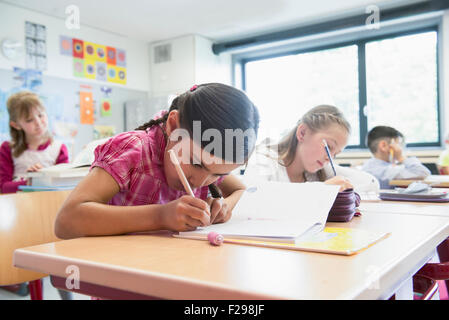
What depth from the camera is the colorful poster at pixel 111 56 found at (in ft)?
15.1

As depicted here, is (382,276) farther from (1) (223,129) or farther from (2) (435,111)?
(2) (435,111)

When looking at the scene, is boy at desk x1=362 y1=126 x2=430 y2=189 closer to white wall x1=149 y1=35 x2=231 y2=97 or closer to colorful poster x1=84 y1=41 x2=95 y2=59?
white wall x1=149 y1=35 x2=231 y2=97

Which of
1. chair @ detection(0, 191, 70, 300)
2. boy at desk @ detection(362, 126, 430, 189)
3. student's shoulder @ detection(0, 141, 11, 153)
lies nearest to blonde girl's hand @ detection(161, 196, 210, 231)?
chair @ detection(0, 191, 70, 300)

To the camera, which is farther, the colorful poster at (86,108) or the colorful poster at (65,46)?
the colorful poster at (86,108)

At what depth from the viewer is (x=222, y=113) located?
78cm

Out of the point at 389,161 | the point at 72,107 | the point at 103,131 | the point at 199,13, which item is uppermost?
the point at 199,13

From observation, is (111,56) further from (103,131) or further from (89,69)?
(103,131)

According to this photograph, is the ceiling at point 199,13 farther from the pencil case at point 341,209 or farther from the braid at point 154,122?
the pencil case at point 341,209

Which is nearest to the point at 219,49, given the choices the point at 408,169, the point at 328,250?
the point at 408,169

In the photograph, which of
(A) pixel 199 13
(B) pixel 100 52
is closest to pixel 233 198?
(A) pixel 199 13

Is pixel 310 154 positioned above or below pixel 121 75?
below

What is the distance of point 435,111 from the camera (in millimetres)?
4090

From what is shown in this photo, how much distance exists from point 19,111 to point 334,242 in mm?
Result: 2414

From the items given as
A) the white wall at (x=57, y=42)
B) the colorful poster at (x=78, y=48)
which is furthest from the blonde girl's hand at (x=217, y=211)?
the colorful poster at (x=78, y=48)
